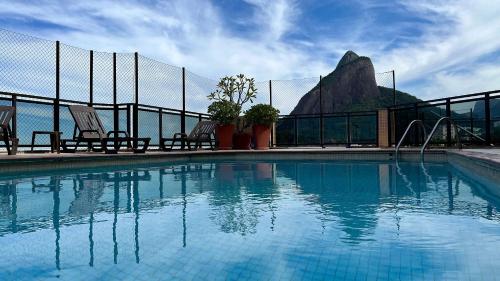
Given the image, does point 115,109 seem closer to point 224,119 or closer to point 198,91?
point 224,119

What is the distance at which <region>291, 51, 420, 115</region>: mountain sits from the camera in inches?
515

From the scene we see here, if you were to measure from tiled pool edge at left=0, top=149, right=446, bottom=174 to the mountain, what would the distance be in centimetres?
260


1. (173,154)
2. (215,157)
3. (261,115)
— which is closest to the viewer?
(173,154)

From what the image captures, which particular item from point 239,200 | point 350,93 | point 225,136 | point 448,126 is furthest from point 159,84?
point 350,93

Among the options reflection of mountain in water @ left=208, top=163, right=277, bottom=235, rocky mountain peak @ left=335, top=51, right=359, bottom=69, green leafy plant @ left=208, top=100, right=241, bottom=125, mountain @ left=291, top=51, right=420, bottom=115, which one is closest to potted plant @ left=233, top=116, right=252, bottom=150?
green leafy plant @ left=208, top=100, right=241, bottom=125

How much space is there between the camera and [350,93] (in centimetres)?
3328

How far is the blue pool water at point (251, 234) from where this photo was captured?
5.19 ft

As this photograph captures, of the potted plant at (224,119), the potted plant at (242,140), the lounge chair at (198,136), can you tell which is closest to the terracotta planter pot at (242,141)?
the potted plant at (242,140)

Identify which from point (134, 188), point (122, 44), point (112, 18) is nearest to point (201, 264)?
point (134, 188)

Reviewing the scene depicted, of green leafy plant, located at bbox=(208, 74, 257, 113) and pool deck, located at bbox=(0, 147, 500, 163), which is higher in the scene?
green leafy plant, located at bbox=(208, 74, 257, 113)

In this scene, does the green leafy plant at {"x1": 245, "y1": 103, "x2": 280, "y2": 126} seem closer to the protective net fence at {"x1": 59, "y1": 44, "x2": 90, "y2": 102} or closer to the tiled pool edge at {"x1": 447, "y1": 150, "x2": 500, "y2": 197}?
the protective net fence at {"x1": 59, "y1": 44, "x2": 90, "y2": 102}

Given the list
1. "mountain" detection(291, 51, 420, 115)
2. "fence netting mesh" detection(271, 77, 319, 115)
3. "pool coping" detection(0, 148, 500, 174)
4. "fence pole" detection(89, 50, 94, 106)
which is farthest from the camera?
"mountain" detection(291, 51, 420, 115)

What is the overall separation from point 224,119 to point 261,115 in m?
1.05

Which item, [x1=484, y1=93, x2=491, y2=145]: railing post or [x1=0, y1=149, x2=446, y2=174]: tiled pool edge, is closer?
[x1=0, y1=149, x2=446, y2=174]: tiled pool edge
